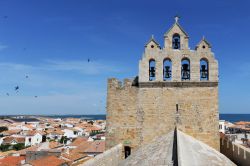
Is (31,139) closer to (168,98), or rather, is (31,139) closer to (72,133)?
(72,133)

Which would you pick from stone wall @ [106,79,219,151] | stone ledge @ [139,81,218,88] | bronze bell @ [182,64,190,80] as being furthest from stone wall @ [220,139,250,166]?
bronze bell @ [182,64,190,80]

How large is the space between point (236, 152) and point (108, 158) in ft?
17.7

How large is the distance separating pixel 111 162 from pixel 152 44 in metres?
6.27

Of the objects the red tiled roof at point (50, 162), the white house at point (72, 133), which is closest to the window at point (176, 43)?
the red tiled roof at point (50, 162)

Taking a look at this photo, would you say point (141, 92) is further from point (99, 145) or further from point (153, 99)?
point (99, 145)

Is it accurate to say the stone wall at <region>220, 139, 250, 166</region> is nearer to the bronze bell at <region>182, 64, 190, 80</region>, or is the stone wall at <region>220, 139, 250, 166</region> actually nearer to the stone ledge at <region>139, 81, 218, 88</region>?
the stone ledge at <region>139, 81, 218, 88</region>

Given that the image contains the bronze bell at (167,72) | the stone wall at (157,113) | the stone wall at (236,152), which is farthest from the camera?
the bronze bell at (167,72)

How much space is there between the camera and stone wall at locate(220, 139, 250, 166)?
39.6ft

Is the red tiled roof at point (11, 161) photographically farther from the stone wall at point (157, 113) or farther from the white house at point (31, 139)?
the white house at point (31, 139)

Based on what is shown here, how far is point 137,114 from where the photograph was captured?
17.0 m

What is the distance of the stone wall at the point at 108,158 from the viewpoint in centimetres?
1246

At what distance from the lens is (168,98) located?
16719 mm

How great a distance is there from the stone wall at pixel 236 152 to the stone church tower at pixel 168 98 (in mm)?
490

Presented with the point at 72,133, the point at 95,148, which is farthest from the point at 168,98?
the point at 72,133
